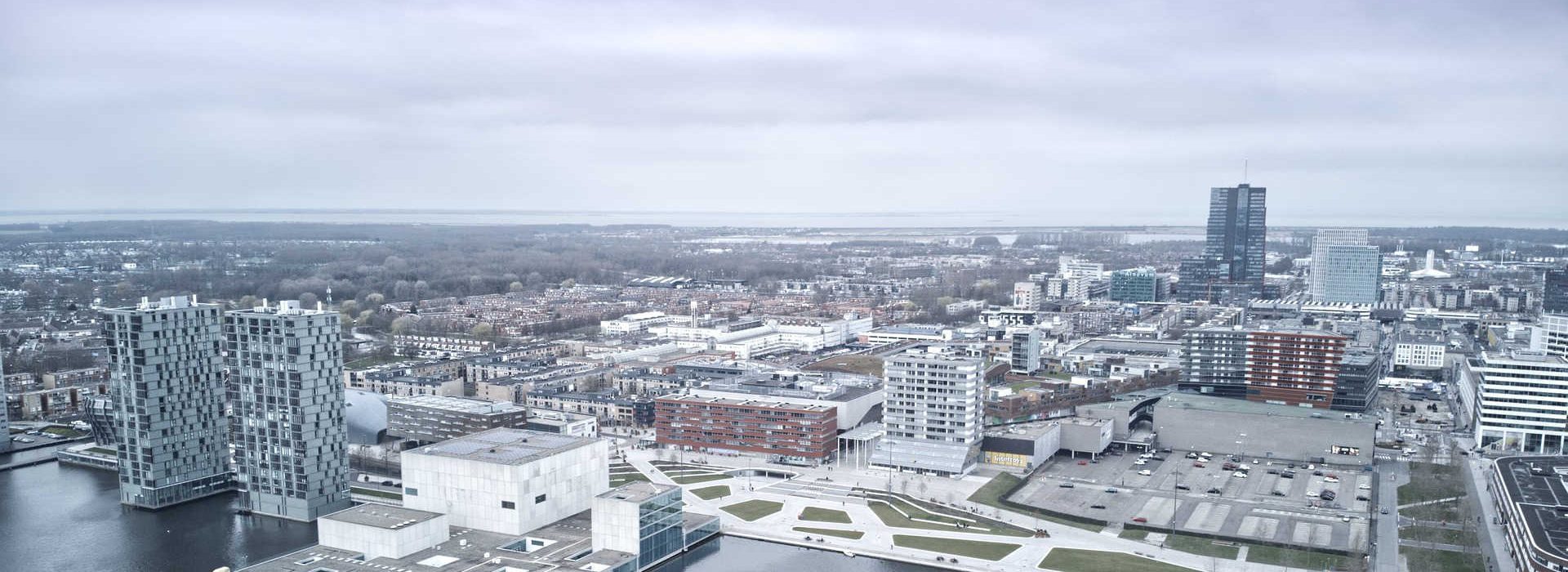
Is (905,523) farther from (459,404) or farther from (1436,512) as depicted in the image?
(459,404)

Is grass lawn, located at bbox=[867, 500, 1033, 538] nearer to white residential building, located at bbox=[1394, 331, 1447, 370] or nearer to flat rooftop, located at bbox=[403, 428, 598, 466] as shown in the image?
flat rooftop, located at bbox=[403, 428, 598, 466]

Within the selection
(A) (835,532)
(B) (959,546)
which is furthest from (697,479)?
(B) (959,546)

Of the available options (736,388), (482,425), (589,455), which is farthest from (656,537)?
(736,388)

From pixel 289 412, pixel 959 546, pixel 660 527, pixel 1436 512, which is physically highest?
pixel 289 412

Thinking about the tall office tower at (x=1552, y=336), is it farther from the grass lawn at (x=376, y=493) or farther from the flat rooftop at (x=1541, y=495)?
the grass lawn at (x=376, y=493)

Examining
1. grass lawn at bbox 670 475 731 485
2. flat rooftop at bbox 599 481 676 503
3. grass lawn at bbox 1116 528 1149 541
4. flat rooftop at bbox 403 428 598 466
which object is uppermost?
flat rooftop at bbox 403 428 598 466

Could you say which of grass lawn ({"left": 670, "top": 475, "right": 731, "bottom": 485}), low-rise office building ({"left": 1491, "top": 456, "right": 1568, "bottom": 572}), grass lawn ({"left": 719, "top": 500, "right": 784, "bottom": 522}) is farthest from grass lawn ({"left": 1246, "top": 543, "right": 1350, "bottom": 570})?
grass lawn ({"left": 670, "top": 475, "right": 731, "bottom": 485})

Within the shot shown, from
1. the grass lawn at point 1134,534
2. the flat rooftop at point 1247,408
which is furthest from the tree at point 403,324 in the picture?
the grass lawn at point 1134,534
